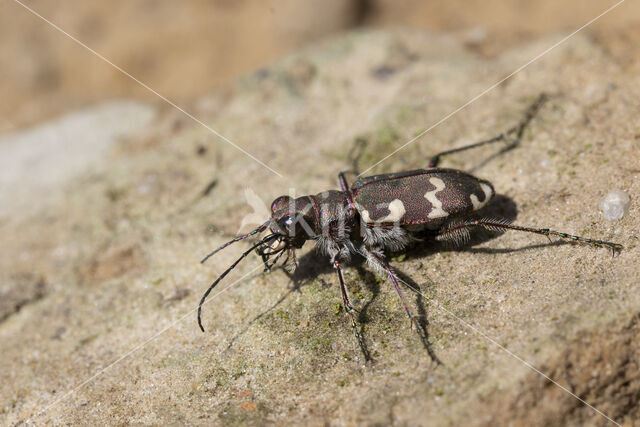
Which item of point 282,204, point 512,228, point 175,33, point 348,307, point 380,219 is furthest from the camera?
point 175,33

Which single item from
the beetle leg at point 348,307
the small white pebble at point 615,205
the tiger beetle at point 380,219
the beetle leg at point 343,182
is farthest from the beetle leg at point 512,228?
the beetle leg at point 343,182

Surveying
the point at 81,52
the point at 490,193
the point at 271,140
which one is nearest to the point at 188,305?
the point at 271,140

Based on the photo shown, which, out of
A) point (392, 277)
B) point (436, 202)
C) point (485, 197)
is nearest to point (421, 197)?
point (436, 202)

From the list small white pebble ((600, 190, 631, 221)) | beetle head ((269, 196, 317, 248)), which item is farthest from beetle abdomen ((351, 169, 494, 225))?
small white pebble ((600, 190, 631, 221))

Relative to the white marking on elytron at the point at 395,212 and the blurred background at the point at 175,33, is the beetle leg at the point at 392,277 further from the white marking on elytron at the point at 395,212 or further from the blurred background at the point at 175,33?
the blurred background at the point at 175,33

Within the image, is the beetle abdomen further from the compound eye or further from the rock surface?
the compound eye

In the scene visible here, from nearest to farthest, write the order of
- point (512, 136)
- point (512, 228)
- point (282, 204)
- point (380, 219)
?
point (512, 228) → point (380, 219) → point (282, 204) → point (512, 136)

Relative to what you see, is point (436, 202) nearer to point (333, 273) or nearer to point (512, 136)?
point (333, 273)
